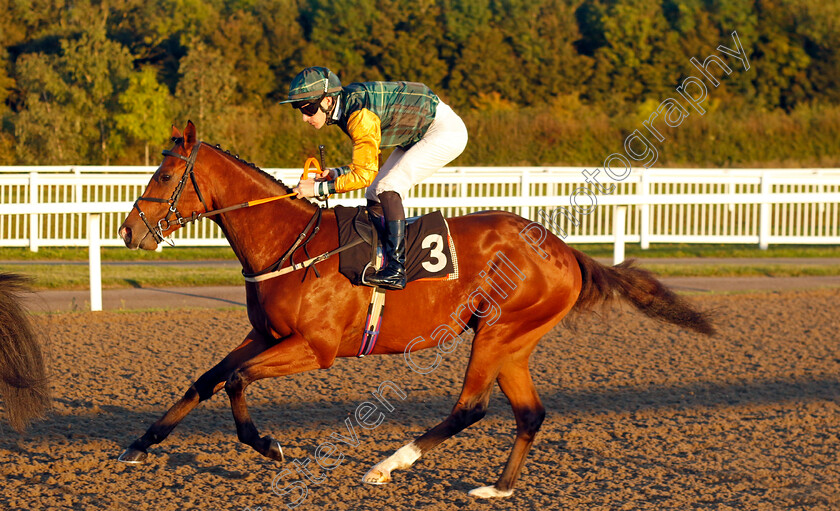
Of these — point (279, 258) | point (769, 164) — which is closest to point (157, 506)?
point (279, 258)

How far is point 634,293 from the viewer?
4879 millimetres

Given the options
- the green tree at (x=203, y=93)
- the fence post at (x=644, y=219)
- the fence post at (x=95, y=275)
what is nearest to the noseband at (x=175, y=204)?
the fence post at (x=95, y=275)

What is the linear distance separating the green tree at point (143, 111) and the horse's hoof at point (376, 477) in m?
16.5

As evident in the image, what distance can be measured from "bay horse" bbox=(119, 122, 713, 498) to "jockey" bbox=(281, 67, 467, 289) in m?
0.23

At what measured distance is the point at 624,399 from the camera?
5836mm

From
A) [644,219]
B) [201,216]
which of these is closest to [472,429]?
[201,216]

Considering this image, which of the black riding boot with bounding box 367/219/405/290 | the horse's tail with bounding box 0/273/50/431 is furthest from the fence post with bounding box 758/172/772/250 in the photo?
the horse's tail with bounding box 0/273/50/431

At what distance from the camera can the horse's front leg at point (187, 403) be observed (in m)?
4.43

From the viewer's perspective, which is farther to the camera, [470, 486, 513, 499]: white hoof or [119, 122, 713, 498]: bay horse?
[119, 122, 713, 498]: bay horse

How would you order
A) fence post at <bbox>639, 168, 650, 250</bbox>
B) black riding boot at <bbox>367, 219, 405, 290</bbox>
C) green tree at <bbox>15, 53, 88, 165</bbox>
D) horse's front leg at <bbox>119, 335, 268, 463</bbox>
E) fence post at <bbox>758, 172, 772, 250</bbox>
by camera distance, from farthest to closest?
1. green tree at <bbox>15, 53, 88, 165</bbox>
2. fence post at <bbox>758, 172, 772, 250</bbox>
3. fence post at <bbox>639, 168, 650, 250</bbox>
4. horse's front leg at <bbox>119, 335, 268, 463</bbox>
5. black riding boot at <bbox>367, 219, 405, 290</bbox>

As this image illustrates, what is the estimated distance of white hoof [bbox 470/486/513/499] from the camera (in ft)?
13.4

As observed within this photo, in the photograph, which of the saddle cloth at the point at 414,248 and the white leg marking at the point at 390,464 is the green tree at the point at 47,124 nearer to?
the saddle cloth at the point at 414,248

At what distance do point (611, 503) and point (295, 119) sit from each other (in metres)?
19.5

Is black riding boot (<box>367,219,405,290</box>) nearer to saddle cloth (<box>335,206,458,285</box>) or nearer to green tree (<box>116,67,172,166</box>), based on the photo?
saddle cloth (<box>335,206,458,285</box>)
